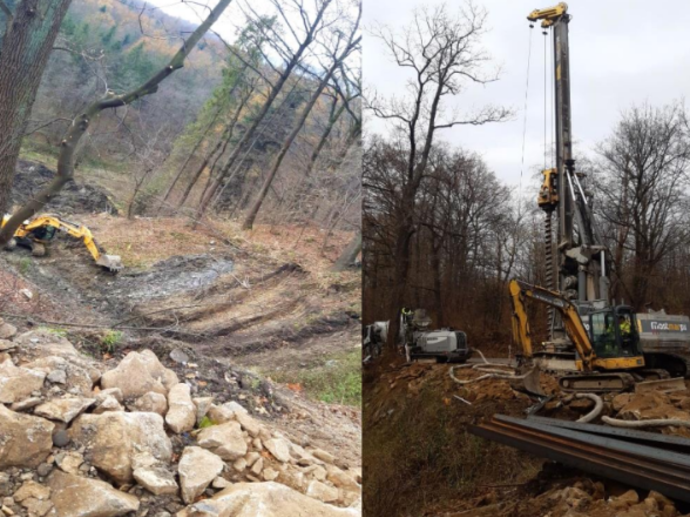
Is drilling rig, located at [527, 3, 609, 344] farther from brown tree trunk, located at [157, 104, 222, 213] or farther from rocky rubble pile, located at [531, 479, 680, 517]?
brown tree trunk, located at [157, 104, 222, 213]

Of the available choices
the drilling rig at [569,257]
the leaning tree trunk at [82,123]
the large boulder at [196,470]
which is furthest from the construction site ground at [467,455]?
the leaning tree trunk at [82,123]

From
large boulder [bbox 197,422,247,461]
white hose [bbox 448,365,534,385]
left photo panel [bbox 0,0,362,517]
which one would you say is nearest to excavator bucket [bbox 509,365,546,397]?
white hose [bbox 448,365,534,385]

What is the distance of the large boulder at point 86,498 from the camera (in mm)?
2059

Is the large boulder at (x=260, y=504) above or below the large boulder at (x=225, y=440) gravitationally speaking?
below

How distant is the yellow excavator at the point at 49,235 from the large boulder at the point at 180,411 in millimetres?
641

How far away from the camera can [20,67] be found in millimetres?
2494

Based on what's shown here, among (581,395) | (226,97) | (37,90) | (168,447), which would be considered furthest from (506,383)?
(37,90)

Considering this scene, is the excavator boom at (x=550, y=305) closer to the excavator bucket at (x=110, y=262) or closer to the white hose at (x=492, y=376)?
the white hose at (x=492, y=376)

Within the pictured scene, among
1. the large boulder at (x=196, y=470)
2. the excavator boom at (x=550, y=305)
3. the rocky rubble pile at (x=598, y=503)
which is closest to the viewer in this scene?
the rocky rubble pile at (x=598, y=503)

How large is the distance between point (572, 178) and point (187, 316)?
5.49 feet

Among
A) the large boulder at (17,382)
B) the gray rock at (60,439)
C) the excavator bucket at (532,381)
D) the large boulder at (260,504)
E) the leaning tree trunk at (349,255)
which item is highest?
the leaning tree trunk at (349,255)

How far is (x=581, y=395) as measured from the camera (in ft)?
6.31

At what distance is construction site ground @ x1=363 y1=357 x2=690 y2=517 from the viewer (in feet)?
5.88

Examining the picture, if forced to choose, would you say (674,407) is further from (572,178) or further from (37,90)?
(37,90)
